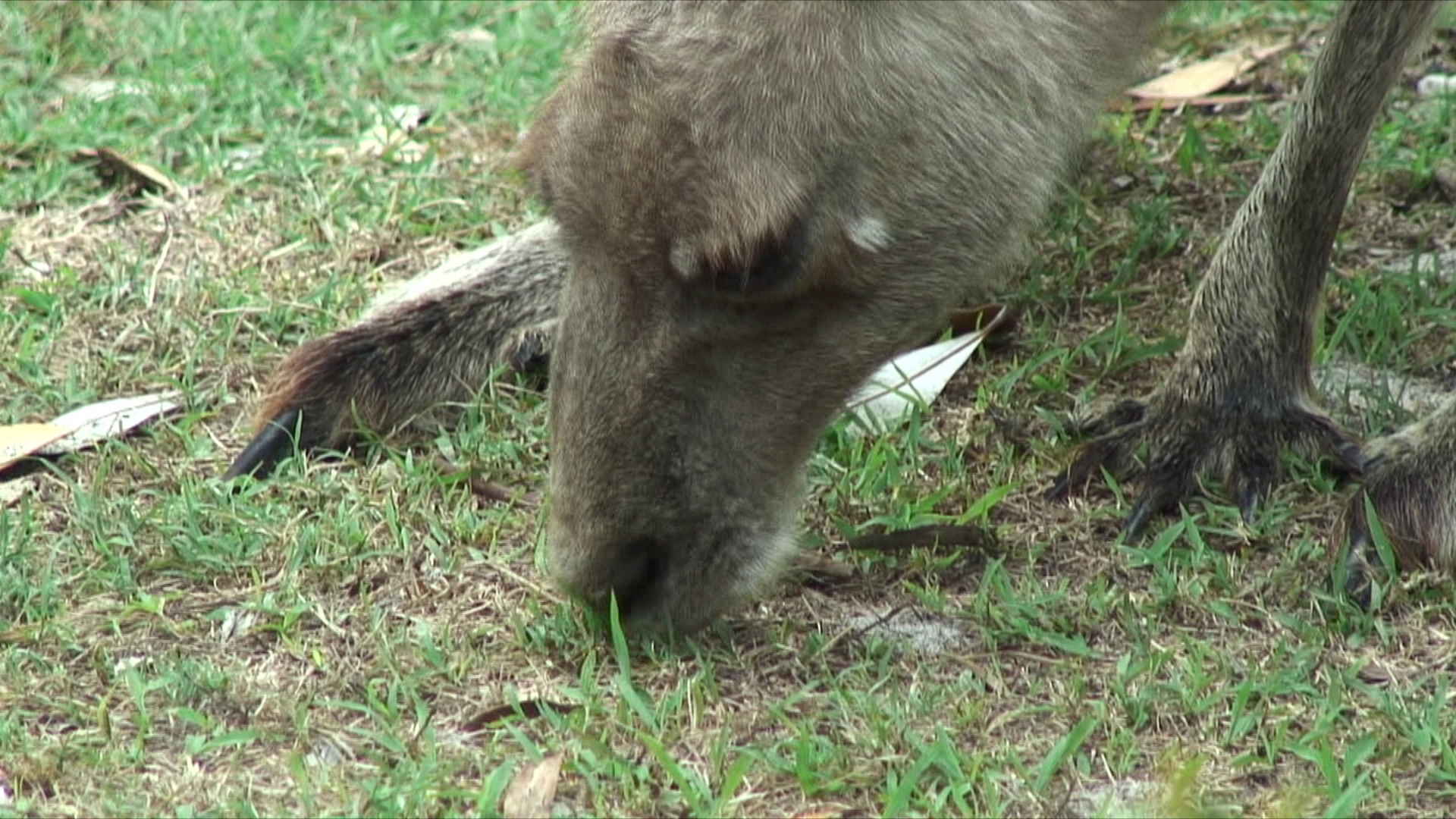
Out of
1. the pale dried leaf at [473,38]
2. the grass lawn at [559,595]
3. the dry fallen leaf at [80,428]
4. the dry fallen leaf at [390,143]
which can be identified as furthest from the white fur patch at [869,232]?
the pale dried leaf at [473,38]

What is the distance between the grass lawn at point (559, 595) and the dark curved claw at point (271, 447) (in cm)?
8

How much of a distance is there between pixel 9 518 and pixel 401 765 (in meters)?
1.32

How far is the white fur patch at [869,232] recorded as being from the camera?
10.9 feet

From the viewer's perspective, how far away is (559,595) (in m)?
3.77

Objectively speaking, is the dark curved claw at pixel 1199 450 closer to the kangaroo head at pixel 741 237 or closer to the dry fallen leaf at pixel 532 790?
the kangaroo head at pixel 741 237

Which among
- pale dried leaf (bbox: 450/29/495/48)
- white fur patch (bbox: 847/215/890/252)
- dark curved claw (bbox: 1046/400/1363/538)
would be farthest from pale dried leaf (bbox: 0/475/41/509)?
pale dried leaf (bbox: 450/29/495/48)

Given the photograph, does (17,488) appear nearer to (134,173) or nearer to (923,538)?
(134,173)

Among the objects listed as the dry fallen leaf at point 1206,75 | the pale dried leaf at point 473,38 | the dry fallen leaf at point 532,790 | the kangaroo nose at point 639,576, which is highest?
the kangaroo nose at point 639,576

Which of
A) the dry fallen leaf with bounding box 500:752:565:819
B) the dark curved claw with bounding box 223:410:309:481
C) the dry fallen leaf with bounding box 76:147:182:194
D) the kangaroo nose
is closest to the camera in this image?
the dry fallen leaf with bounding box 500:752:565:819

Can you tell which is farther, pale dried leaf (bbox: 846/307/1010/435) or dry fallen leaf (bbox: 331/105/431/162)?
dry fallen leaf (bbox: 331/105/431/162)

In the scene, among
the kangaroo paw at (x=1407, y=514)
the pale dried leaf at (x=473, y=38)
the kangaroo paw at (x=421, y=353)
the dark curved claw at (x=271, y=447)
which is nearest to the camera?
the kangaroo paw at (x=1407, y=514)

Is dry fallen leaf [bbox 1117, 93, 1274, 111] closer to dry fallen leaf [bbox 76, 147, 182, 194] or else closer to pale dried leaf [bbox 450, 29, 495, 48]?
pale dried leaf [bbox 450, 29, 495, 48]

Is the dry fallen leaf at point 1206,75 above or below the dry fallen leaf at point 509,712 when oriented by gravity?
below

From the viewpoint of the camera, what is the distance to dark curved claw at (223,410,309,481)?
4312mm
